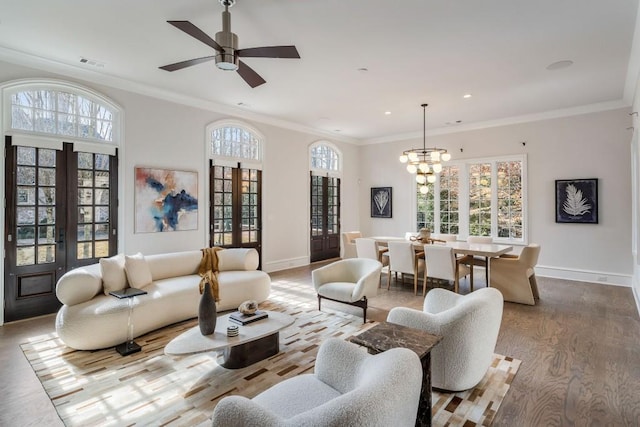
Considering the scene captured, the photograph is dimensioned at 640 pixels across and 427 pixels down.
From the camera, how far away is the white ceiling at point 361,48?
321 centimetres

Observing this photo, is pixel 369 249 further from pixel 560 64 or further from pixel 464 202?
pixel 560 64

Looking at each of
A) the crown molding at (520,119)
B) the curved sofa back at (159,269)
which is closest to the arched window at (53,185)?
the curved sofa back at (159,269)

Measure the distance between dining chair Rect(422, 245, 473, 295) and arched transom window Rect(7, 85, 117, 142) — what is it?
520 centimetres

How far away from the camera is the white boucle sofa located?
334cm

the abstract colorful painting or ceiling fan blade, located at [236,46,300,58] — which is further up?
ceiling fan blade, located at [236,46,300,58]

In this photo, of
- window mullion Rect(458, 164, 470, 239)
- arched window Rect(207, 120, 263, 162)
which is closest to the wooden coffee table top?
arched window Rect(207, 120, 263, 162)

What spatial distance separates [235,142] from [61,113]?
2.82m

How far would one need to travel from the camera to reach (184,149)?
5840 millimetres

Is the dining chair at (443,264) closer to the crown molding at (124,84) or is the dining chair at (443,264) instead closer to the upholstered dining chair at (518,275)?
the upholstered dining chair at (518,275)

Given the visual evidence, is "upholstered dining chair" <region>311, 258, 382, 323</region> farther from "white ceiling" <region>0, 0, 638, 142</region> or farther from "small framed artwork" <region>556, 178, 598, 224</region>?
"small framed artwork" <region>556, 178, 598, 224</region>

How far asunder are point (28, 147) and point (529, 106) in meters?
8.08

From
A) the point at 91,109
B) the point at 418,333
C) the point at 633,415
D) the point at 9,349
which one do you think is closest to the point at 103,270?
the point at 9,349

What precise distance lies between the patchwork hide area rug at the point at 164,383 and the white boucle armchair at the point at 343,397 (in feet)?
3.11

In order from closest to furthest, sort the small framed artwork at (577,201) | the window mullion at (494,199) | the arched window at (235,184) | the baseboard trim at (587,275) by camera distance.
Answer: the baseboard trim at (587,275) → the small framed artwork at (577,201) → the arched window at (235,184) → the window mullion at (494,199)
